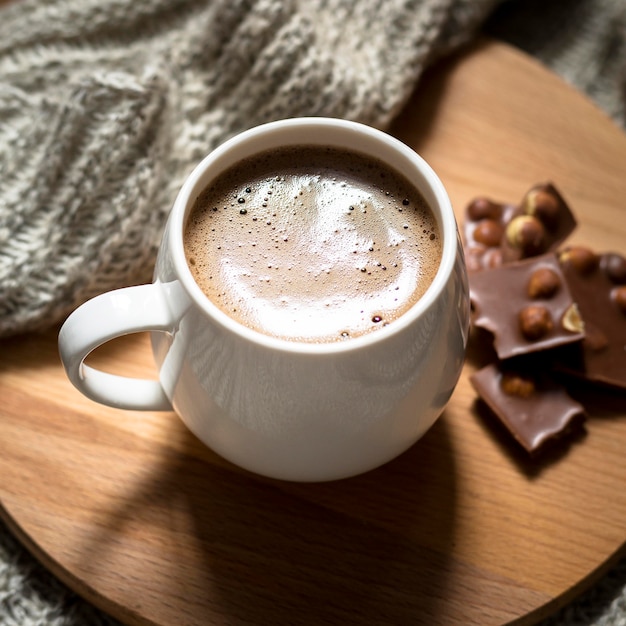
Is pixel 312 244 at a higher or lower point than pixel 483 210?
higher

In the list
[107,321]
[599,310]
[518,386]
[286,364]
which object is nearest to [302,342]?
[286,364]

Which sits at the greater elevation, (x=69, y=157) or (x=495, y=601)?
(x=69, y=157)

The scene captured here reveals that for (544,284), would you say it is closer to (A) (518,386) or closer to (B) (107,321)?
(A) (518,386)

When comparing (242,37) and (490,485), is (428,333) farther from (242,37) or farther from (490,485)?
(242,37)

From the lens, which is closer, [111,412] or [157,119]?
[111,412]

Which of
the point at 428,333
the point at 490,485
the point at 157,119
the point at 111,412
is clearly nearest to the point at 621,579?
the point at 490,485

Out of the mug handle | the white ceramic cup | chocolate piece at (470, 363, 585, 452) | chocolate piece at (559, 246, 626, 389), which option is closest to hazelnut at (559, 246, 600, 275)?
chocolate piece at (559, 246, 626, 389)
